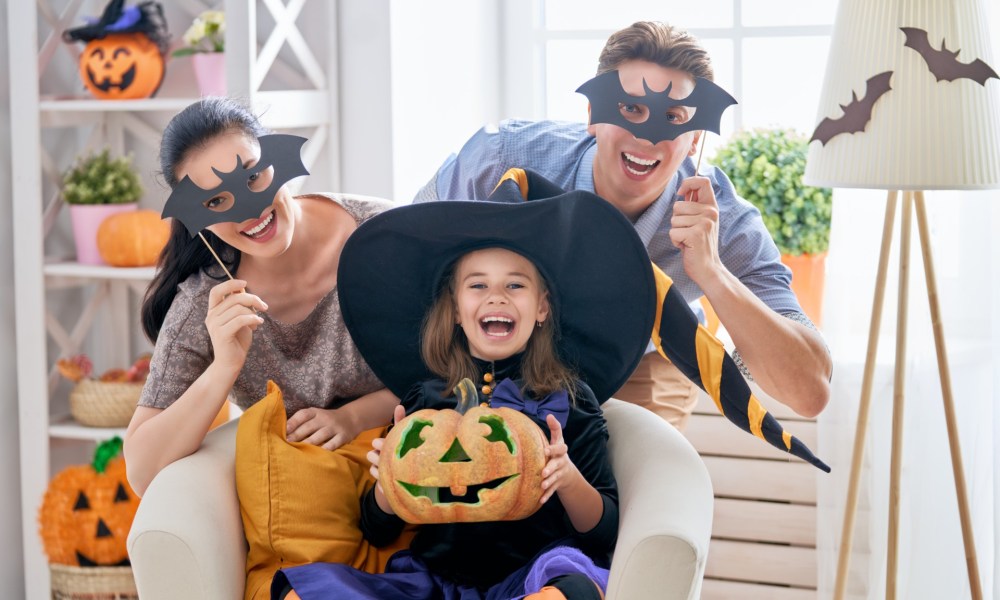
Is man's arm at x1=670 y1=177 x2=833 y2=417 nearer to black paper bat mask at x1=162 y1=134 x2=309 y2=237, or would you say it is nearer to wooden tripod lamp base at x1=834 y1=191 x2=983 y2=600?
wooden tripod lamp base at x1=834 y1=191 x2=983 y2=600

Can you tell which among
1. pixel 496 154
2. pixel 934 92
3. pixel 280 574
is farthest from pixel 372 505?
pixel 934 92

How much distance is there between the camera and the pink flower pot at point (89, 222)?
276cm

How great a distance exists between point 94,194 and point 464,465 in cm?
168

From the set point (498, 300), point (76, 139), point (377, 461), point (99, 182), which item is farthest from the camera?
point (76, 139)

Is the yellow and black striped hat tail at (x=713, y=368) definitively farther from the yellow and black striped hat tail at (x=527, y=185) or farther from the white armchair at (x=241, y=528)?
the yellow and black striped hat tail at (x=527, y=185)

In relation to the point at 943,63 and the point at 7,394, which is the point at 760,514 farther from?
the point at 7,394

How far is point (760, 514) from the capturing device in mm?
2756

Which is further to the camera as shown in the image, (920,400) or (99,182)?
(99,182)

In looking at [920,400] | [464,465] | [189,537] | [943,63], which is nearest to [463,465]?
[464,465]

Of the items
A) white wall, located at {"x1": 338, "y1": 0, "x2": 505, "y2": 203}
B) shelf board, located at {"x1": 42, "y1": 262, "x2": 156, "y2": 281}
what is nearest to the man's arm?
white wall, located at {"x1": 338, "y1": 0, "x2": 505, "y2": 203}

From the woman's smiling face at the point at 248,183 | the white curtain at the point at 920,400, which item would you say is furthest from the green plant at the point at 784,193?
the woman's smiling face at the point at 248,183

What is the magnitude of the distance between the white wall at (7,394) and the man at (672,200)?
4.00 ft

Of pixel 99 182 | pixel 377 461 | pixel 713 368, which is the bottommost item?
pixel 377 461

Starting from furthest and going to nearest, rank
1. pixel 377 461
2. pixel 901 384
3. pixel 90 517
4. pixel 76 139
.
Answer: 1. pixel 76 139
2. pixel 90 517
3. pixel 901 384
4. pixel 377 461
